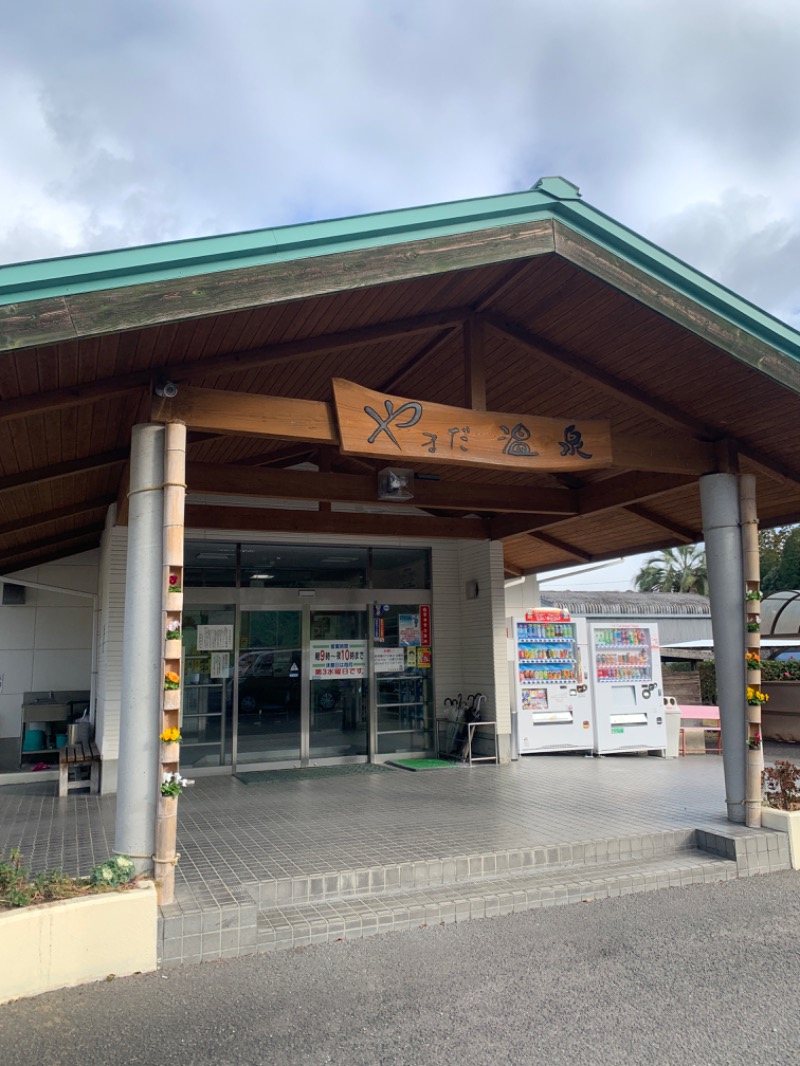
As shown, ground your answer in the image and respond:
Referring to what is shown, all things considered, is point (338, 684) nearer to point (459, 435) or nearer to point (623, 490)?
point (623, 490)

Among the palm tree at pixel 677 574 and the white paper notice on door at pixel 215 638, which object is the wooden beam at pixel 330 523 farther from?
the palm tree at pixel 677 574

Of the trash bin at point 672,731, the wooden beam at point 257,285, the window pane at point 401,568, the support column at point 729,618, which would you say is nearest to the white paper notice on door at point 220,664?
the window pane at point 401,568

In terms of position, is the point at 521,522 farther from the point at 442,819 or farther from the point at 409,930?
the point at 409,930

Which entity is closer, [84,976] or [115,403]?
[84,976]

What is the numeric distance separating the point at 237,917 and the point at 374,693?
569 cm

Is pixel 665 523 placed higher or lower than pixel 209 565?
higher

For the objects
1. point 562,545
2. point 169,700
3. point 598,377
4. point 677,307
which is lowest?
point 169,700

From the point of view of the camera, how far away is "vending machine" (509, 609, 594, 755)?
10.4 meters

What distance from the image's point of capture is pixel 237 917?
406 cm

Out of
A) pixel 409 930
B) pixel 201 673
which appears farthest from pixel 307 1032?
pixel 201 673

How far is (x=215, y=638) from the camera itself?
9039 mm

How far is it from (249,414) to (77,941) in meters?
2.96

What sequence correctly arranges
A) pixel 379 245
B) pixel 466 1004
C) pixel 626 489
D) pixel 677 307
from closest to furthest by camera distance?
pixel 466 1004 < pixel 379 245 < pixel 677 307 < pixel 626 489

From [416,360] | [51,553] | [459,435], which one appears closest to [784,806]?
[459,435]
